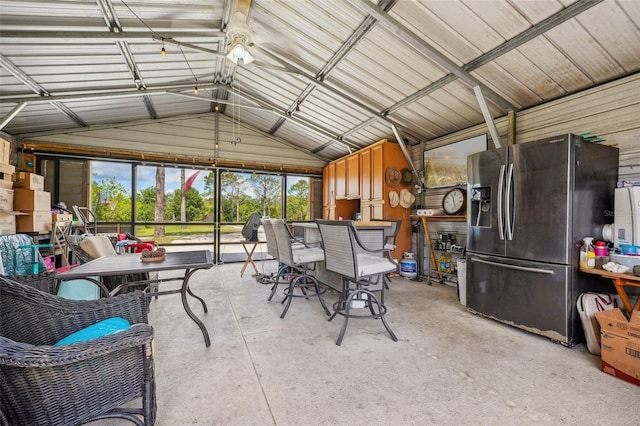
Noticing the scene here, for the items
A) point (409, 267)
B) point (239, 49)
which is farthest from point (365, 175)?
point (239, 49)

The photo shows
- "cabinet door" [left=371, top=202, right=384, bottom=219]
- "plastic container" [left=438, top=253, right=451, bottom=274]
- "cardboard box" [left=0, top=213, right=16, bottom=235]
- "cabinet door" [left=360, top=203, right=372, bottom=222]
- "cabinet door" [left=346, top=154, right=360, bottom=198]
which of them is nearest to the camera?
"cardboard box" [left=0, top=213, right=16, bottom=235]

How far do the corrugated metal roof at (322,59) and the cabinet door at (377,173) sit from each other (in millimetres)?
377

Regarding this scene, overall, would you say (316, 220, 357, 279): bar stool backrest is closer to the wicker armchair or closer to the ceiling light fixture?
the wicker armchair

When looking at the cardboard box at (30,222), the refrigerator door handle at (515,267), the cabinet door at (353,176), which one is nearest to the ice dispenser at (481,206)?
the refrigerator door handle at (515,267)

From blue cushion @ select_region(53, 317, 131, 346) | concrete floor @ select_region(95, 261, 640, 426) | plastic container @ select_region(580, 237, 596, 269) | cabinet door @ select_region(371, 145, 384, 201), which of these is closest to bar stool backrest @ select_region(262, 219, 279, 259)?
concrete floor @ select_region(95, 261, 640, 426)

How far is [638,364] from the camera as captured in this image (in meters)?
1.85

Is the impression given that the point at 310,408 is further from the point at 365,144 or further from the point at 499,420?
the point at 365,144

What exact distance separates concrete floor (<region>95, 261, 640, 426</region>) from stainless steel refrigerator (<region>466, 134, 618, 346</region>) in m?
0.29

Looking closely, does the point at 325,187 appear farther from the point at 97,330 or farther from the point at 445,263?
the point at 97,330

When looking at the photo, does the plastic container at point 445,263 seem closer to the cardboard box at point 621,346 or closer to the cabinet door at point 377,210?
the cabinet door at point 377,210

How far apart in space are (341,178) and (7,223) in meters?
5.90

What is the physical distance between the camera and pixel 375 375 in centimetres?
192

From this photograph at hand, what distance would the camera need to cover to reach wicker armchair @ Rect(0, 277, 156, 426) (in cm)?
98

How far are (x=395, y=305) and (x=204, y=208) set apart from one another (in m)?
5.40
